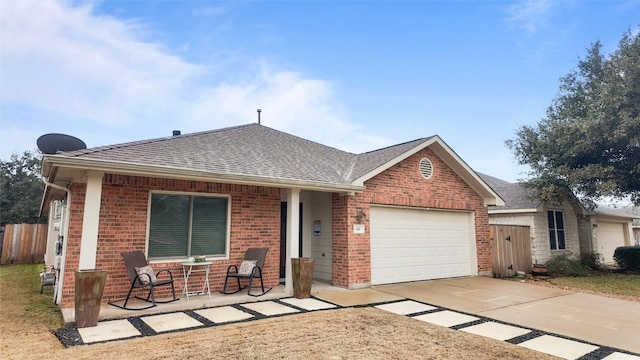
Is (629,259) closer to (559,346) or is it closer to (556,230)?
(556,230)

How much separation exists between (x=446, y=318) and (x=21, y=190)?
2941 cm

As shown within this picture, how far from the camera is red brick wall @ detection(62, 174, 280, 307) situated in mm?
6473

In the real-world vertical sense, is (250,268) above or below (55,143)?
below

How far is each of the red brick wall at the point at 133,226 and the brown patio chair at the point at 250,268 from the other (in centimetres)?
14

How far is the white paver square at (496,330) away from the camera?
5.16 metres

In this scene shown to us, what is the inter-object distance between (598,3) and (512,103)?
4527 millimetres

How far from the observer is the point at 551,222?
15227 millimetres

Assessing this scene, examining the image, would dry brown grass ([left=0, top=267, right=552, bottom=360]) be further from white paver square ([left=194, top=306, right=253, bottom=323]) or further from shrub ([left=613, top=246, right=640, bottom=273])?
shrub ([left=613, top=246, right=640, bottom=273])

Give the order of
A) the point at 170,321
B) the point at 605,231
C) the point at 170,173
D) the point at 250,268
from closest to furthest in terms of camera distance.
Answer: the point at 170,321 → the point at 170,173 → the point at 250,268 → the point at 605,231

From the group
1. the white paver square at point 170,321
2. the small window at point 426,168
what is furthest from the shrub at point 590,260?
the white paver square at point 170,321

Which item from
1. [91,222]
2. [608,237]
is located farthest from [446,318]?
[608,237]

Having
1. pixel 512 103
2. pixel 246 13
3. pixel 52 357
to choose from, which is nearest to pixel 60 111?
pixel 246 13

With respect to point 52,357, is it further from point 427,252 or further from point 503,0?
point 503,0

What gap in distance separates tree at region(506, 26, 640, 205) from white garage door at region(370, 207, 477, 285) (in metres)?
5.02
